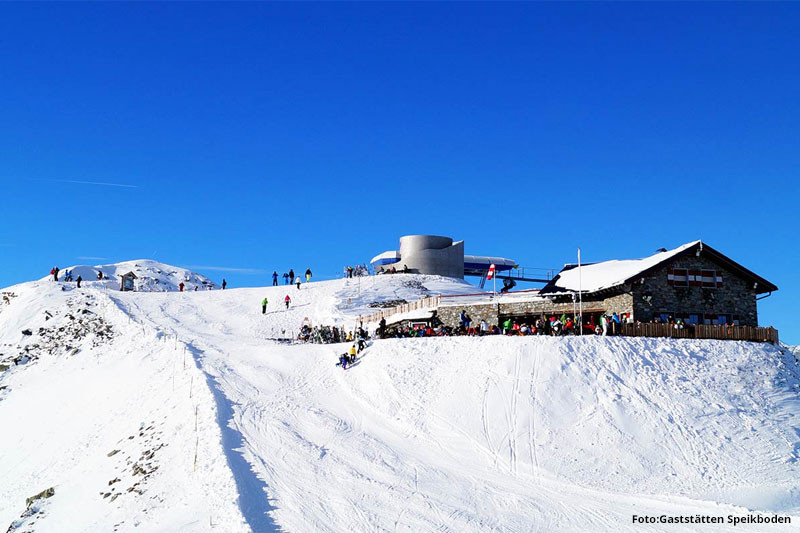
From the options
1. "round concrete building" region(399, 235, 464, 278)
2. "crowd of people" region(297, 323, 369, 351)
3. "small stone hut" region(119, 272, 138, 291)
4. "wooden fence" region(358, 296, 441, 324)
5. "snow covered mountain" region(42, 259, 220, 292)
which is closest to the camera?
"crowd of people" region(297, 323, 369, 351)

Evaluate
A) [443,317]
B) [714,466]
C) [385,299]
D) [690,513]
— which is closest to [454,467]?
[690,513]

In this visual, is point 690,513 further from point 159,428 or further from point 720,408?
point 159,428

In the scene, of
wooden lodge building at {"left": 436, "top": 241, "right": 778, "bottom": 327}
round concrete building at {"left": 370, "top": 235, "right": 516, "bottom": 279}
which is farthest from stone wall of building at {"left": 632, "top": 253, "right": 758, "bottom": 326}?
round concrete building at {"left": 370, "top": 235, "right": 516, "bottom": 279}

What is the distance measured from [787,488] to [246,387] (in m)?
21.5

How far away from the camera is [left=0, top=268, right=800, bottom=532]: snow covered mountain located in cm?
1972

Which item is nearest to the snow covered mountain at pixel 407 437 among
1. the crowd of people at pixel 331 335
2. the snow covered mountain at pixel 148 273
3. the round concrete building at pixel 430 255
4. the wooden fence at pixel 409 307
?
the crowd of people at pixel 331 335

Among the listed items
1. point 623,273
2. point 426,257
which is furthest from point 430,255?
point 623,273

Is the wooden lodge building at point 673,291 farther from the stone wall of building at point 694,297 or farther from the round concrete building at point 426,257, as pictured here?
the round concrete building at point 426,257

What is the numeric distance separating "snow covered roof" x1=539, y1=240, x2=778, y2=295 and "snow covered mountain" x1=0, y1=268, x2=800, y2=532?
5.64 metres

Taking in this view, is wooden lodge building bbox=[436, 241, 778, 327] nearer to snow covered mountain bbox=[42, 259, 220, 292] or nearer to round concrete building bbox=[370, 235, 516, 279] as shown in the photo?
round concrete building bbox=[370, 235, 516, 279]

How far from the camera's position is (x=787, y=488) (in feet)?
79.0

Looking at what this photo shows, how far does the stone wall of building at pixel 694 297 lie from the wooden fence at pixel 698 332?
3209mm

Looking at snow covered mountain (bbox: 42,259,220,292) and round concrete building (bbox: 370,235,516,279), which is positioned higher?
snow covered mountain (bbox: 42,259,220,292)

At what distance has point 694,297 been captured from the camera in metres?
37.6
